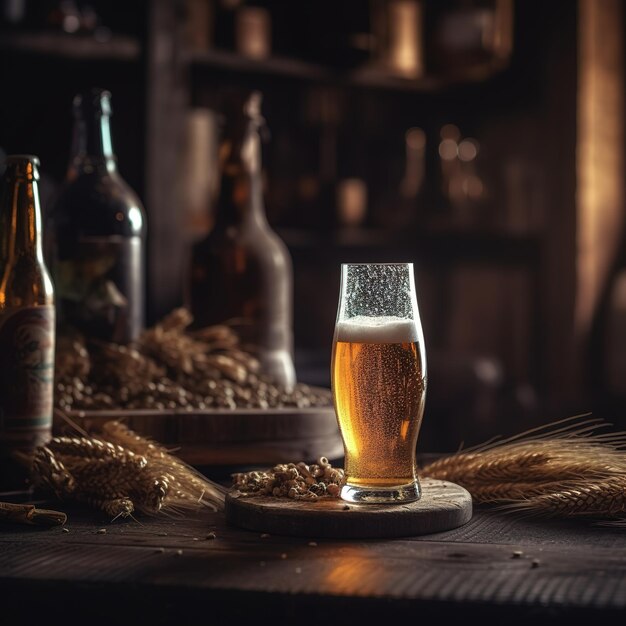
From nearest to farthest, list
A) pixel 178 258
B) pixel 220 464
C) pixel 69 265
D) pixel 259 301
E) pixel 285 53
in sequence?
pixel 220 464 < pixel 69 265 < pixel 259 301 < pixel 178 258 < pixel 285 53

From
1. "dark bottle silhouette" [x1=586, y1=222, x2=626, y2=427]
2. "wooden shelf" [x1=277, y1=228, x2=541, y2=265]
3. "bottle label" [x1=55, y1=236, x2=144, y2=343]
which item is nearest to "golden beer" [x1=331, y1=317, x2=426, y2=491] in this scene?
"bottle label" [x1=55, y1=236, x2=144, y2=343]

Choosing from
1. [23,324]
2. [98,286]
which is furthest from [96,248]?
[23,324]

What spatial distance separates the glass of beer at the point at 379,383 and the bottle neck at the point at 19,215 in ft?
1.19

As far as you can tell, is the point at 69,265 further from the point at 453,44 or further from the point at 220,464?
the point at 453,44

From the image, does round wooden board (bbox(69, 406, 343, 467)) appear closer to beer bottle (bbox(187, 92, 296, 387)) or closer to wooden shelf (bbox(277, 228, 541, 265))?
beer bottle (bbox(187, 92, 296, 387))

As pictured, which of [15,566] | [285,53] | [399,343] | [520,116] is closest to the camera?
[15,566]

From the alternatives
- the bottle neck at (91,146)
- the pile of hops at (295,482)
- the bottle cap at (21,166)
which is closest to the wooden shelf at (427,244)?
the bottle neck at (91,146)

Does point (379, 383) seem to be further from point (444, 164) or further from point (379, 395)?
point (444, 164)

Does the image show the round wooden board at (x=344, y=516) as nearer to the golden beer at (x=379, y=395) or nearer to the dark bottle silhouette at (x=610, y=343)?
the golden beer at (x=379, y=395)

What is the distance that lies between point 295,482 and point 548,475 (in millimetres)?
257

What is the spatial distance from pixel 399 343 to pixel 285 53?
7.42 ft

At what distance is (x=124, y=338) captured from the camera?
143cm

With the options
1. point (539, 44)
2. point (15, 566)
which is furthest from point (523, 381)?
point (15, 566)

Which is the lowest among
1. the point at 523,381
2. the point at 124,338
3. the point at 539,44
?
the point at 523,381
